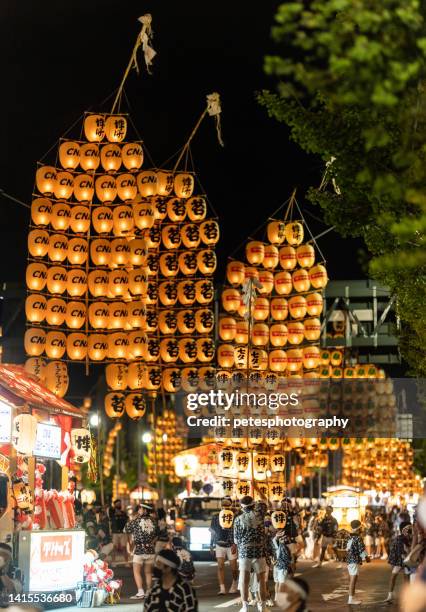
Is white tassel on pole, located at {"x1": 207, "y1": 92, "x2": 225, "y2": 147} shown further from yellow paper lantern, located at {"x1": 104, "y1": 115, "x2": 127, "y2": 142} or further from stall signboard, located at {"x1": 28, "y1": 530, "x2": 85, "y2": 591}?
stall signboard, located at {"x1": 28, "y1": 530, "x2": 85, "y2": 591}

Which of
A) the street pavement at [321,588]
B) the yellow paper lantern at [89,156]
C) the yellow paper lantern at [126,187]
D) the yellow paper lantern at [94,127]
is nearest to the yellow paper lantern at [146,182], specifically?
the yellow paper lantern at [126,187]

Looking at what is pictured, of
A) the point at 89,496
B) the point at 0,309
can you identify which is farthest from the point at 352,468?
the point at 89,496

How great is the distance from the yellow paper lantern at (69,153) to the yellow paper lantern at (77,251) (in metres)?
2.44

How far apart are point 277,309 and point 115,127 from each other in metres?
9.44

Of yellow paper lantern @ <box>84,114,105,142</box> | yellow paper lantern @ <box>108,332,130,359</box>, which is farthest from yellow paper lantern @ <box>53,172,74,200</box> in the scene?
yellow paper lantern @ <box>108,332,130,359</box>

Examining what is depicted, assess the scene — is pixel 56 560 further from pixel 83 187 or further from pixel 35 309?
pixel 83 187

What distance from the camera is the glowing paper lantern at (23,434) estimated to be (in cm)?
1730

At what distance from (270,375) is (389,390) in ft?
54.6

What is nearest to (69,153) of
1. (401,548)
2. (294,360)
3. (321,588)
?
(294,360)

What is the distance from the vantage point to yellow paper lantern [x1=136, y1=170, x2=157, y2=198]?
35500 mm

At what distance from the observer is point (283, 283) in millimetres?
39844

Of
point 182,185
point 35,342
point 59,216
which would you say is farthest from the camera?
point 182,185

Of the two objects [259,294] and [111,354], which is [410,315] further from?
[259,294]

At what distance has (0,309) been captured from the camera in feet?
243
